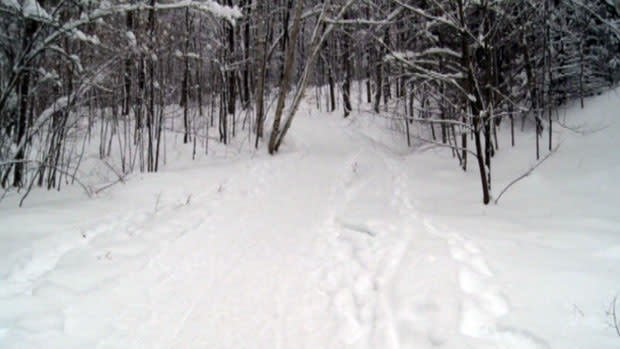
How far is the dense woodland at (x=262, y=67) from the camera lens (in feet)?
16.0

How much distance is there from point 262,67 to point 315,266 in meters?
8.11

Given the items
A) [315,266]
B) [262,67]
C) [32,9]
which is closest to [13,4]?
[32,9]

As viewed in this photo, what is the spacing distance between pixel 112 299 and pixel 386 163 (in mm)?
7610

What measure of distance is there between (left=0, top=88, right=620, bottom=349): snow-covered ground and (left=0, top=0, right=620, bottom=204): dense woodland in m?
1.00

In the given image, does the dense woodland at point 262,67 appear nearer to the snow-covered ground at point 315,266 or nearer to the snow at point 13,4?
the snow at point 13,4

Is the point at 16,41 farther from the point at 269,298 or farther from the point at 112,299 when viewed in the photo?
the point at 269,298

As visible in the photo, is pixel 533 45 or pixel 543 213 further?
pixel 533 45

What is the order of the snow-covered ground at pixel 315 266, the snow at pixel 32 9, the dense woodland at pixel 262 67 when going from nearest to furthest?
the snow-covered ground at pixel 315 266 < the snow at pixel 32 9 < the dense woodland at pixel 262 67

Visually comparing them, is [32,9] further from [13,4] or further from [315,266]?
[315,266]

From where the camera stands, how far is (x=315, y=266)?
11.3 ft

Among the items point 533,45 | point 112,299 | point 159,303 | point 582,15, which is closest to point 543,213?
point 159,303

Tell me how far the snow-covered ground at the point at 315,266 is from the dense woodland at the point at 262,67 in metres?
1.00

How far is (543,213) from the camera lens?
14.4ft

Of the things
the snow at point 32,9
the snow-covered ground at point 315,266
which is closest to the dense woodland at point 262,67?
the snow at point 32,9
